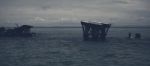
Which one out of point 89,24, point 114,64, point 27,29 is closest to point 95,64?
point 114,64

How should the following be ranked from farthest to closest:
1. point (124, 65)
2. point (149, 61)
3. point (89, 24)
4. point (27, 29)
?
point (27, 29) < point (89, 24) < point (149, 61) < point (124, 65)

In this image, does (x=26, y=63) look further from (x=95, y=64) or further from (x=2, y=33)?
(x=2, y=33)

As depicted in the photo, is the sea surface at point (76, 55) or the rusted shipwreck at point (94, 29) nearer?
the sea surface at point (76, 55)

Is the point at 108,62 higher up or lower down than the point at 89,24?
lower down

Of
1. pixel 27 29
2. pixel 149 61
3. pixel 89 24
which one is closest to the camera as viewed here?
pixel 149 61

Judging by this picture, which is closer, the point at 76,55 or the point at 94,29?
the point at 76,55

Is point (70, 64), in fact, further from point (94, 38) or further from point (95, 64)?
point (94, 38)

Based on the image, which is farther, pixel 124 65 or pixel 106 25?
pixel 106 25

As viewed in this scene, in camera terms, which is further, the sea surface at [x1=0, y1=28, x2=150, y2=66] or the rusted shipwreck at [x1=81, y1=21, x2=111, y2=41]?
the rusted shipwreck at [x1=81, y1=21, x2=111, y2=41]

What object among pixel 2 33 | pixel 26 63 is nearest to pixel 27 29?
pixel 2 33
